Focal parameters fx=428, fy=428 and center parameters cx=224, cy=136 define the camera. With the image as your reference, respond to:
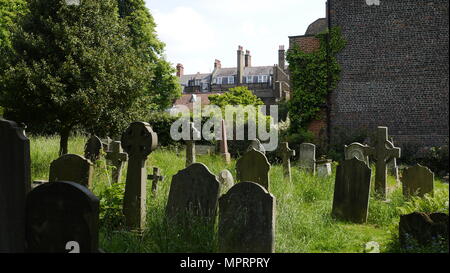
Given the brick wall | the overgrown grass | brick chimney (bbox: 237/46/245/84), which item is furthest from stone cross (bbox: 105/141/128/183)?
brick chimney (bbox: 237/46/245/84)

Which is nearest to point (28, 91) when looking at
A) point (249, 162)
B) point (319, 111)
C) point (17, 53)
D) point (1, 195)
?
point (17, 53)

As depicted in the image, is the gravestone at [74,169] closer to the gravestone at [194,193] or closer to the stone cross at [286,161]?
the gravestone at [194,193]

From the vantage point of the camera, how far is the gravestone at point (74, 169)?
5.59 metres

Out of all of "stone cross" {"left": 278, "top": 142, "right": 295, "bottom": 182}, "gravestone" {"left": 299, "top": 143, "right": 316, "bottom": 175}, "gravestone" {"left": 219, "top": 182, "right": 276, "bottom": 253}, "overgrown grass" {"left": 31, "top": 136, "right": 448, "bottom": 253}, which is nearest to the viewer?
"gravestone" {"left": 219, "top": 182, "right": 276, "bottom": 253}

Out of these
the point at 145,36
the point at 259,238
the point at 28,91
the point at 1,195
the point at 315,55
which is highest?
the point at 145,36

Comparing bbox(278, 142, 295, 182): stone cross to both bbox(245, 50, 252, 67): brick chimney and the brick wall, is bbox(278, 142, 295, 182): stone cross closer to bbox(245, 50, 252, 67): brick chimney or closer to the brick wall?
the brick wall

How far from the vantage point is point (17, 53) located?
39.2ft

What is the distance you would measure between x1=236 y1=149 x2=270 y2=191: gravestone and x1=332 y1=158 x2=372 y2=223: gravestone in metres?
1.22

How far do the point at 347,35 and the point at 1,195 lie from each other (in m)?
17.2

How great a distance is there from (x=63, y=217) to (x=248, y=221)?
1.90 meters

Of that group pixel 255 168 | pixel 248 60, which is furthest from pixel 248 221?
pixel 248 60

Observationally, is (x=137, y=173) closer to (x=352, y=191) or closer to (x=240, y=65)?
(x=352, y=191)

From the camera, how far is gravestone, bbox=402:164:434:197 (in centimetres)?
809
